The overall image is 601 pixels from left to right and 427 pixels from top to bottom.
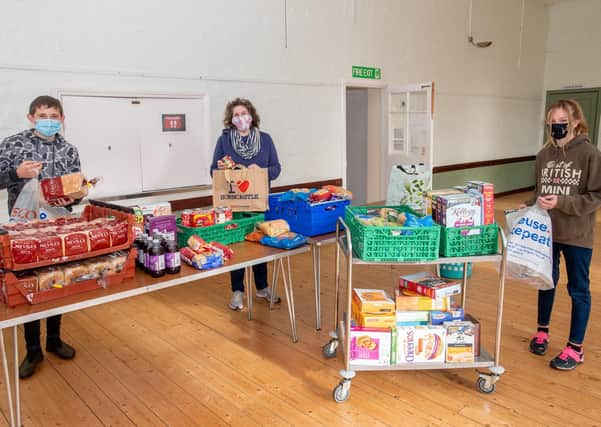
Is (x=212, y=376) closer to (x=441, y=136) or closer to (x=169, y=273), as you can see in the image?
(x=169, y=273)

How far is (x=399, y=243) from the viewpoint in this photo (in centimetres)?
235

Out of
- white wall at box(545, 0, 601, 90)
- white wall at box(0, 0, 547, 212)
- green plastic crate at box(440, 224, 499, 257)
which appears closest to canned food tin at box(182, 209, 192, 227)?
green plastic crate at box(440, 224, 499, 257)

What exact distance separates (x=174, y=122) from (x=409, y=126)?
3.38 metres

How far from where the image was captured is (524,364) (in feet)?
9.45

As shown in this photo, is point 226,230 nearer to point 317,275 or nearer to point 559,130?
point 317,275

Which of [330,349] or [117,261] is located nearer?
[117,261]

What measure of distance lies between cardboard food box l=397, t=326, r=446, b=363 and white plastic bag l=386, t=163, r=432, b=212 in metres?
0.68

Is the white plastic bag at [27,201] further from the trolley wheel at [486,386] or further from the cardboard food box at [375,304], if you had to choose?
the trolley wheel at [486,386]

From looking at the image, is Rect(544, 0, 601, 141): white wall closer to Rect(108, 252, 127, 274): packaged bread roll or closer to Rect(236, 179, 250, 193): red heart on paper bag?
Rect(236, 179, 250, 193): red heart on paper bag

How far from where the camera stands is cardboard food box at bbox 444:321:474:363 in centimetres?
252

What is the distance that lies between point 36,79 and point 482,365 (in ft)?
12.1

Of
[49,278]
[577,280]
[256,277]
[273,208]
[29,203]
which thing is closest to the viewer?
[49,278]

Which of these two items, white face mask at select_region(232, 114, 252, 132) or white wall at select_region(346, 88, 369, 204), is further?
white wall at select_region(346, 88, 369, 204)

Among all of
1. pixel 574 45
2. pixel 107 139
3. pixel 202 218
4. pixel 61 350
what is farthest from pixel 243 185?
pixel 574 45
